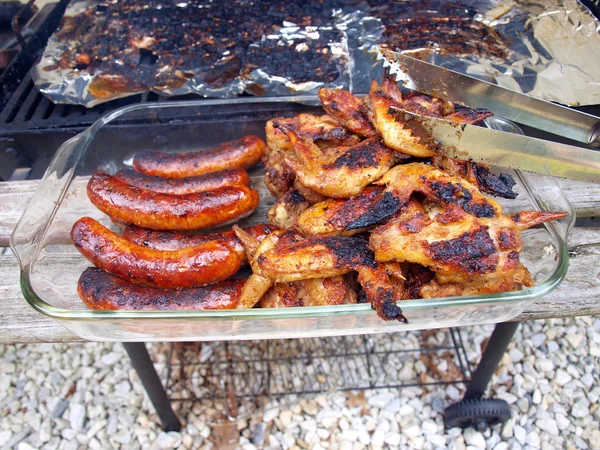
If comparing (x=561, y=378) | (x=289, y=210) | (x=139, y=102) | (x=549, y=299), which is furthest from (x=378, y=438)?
(x=139, y=102)

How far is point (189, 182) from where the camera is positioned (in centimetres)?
235

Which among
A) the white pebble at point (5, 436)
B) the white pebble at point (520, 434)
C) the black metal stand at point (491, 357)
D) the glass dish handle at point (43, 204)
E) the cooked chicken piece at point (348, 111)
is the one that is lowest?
the white pebble at point (520, 434)

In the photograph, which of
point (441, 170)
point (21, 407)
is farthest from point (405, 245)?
point (21, 407)

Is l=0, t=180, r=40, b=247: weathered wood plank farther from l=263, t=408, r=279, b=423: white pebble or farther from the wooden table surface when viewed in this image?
l=263, t=408, r=279, b=423: white pebble

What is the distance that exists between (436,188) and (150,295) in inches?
48.3

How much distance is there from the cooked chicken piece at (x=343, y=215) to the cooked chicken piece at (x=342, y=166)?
5cm

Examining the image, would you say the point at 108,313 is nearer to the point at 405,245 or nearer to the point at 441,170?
the point at 405,245

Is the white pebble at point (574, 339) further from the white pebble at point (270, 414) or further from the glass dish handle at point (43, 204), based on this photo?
the glass dish handle at point (43, 204)

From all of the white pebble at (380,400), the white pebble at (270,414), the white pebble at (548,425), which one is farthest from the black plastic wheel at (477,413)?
the white pebble at (270,414)

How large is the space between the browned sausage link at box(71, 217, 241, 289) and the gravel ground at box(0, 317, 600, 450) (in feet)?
5.44

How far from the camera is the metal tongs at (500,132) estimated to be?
1.82 metres

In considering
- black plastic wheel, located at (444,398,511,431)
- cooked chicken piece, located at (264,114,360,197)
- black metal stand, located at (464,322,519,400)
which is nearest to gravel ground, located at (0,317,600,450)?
black plastic wheel, located at (444,398,511,431)

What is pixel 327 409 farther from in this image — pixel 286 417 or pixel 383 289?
pixel 383 289

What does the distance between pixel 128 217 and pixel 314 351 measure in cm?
187
